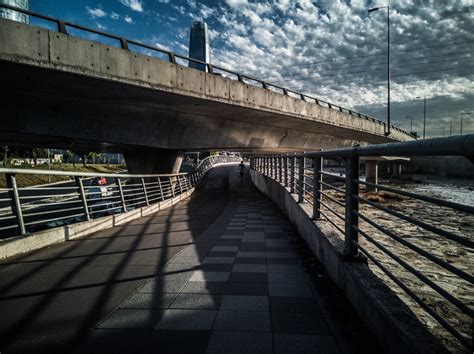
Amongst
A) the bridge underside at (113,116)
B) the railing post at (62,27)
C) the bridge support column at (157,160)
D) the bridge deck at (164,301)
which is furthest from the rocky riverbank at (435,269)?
the bridge support column at (157,160)

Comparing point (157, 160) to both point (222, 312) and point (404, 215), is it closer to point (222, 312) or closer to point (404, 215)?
point (222, 312)

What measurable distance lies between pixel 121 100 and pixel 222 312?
11.8 meters

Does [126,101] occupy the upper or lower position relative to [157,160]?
upper

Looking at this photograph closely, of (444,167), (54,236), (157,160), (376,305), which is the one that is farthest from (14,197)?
(444,167)

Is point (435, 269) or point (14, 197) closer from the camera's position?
point (435, 269)

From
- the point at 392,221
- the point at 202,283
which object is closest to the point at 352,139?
the point at 392,221

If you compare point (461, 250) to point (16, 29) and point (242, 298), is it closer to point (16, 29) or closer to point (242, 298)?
point (242, 298)

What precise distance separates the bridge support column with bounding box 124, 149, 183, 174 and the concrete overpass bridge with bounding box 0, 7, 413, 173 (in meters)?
0.07

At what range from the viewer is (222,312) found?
9.71 ft

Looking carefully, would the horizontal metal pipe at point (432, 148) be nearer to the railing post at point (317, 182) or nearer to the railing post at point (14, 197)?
the railing post at point (317, 182)

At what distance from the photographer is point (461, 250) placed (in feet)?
20.3

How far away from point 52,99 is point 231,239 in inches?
389

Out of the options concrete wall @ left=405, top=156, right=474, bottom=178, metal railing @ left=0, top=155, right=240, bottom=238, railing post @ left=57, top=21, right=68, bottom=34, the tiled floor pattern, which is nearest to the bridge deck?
the tiled floor pattern

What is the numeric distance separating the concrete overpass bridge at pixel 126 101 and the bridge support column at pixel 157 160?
0.07 m
